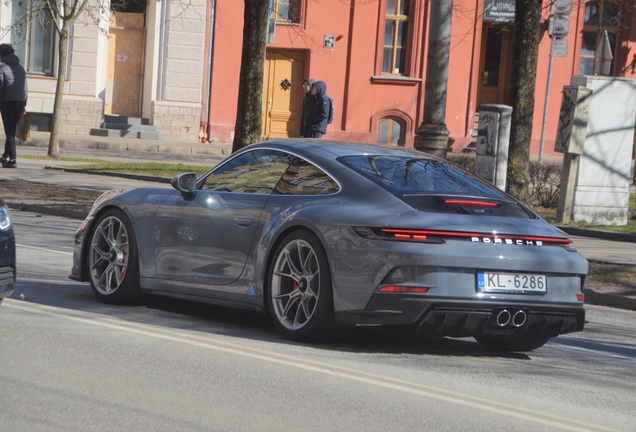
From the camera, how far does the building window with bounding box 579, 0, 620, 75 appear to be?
3444cm

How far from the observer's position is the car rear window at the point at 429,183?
6.98m

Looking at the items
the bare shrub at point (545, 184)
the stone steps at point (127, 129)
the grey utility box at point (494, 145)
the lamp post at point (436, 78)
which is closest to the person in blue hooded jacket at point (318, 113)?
the bare shrub at point (545, 184)

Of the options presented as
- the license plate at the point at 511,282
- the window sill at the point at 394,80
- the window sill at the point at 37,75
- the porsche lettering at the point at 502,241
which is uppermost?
the window sill at the point at 394,80

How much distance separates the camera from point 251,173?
25.9 ft

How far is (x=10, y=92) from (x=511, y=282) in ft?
52.0

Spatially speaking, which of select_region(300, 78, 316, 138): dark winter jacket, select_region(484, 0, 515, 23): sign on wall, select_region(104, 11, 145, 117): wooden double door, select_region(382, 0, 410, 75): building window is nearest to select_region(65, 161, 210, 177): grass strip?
select_region(300, 78, 316, 138): dark winter jacket

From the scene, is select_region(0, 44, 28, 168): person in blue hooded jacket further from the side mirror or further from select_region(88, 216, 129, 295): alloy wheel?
the side mirror

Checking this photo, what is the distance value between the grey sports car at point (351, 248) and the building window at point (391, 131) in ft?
83.4

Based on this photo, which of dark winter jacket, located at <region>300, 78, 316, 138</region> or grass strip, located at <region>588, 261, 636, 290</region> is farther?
dark winter jacket, located at <region>300, 78, 316, 138</region>

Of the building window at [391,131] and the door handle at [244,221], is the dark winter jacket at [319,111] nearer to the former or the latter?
the door handle at [244,221]

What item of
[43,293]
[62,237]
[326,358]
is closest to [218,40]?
[62,237]

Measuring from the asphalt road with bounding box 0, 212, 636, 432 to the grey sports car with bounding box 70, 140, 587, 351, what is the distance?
0.84 feet

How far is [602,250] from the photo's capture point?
1405 cm

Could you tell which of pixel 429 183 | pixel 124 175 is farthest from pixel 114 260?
pixel 124 175
